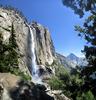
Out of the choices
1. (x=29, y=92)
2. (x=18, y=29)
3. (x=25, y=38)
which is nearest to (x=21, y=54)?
(x=29, y=92)

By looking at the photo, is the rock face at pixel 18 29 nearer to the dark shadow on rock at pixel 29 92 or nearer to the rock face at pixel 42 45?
the rock face at pixel 42 45

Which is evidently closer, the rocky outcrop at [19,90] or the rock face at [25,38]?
the rocky outcrop at [19,90]

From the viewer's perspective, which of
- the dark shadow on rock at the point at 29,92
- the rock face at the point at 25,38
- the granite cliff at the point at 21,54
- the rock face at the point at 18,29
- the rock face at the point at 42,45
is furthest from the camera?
the rock face at the point at 42,45

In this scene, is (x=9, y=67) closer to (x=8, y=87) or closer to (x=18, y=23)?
(x=8, y=87)

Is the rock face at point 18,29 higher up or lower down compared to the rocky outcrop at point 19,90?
higher up

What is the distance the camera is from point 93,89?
→ 26.1 meters

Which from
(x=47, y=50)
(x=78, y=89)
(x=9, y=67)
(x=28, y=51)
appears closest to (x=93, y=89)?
(x=78, y=89)

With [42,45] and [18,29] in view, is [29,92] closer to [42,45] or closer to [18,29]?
[18,29]

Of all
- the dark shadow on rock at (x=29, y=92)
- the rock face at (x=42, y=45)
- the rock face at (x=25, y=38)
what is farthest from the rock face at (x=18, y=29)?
the dark shadow on rock at (x=29, y=92)

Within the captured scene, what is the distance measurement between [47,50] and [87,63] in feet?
502

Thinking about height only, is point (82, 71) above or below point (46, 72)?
below

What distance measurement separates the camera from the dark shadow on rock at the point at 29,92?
20.5 meters

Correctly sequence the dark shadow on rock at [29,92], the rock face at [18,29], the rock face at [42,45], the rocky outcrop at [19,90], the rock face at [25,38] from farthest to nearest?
Result: the rock face at [42,45], the rock face at [18,29], the rock face at [25,38], the dark shadow on rock at [29,92], the rocky outcrop at [19,90]

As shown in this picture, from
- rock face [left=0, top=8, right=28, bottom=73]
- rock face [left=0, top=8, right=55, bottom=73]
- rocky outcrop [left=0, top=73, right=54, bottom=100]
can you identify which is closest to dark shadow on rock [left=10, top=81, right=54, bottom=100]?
rocky outcrop [left=0, top=73, right=54, bottom=100]
